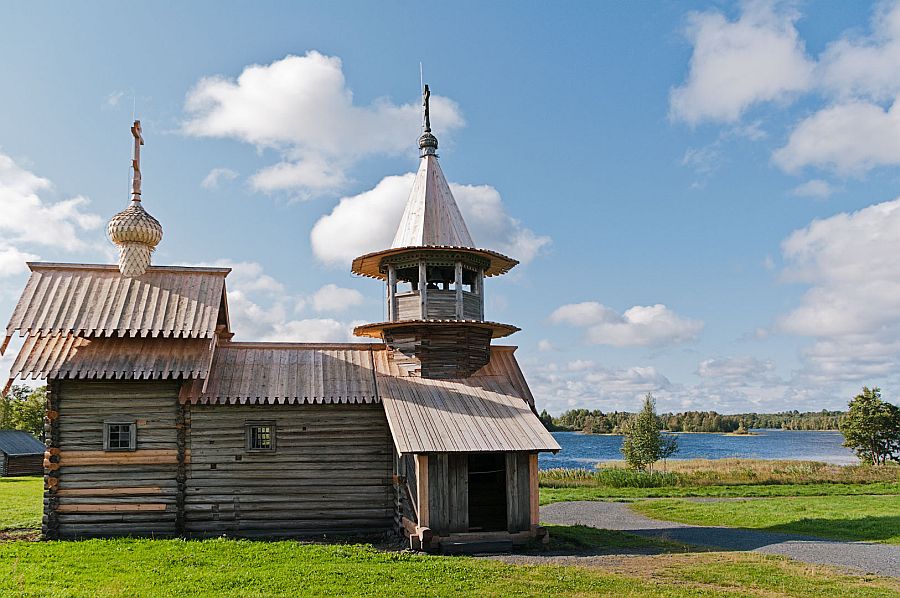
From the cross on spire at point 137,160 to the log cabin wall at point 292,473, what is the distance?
666 cm

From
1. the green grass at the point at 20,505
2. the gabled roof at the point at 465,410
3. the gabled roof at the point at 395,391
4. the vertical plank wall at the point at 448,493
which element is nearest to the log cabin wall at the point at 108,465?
the gabled roof at the point at 395,391

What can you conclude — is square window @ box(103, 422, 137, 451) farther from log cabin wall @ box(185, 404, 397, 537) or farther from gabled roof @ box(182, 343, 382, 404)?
gabled roof @ box(182, 343, 382, 404)

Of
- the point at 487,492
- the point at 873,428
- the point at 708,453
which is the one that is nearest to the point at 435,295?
→ the point at 487,492

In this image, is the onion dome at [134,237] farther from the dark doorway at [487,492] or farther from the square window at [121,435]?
the dark doorway at [487,492]

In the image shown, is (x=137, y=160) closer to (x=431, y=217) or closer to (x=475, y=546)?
(x=431, y=217)

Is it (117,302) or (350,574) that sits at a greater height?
(117,302)

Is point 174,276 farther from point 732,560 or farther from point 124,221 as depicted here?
point 732,560

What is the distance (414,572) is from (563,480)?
80.6ft

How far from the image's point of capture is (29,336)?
18609 mm

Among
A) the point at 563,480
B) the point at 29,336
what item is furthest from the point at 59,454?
the point at 563,480

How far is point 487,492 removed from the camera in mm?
20875

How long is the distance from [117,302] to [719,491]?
2516cm

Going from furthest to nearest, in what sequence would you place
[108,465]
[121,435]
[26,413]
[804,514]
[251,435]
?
[26,413] → [804,514] → [251,435] → [121,435] → [108,465]

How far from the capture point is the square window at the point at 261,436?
1906cm
